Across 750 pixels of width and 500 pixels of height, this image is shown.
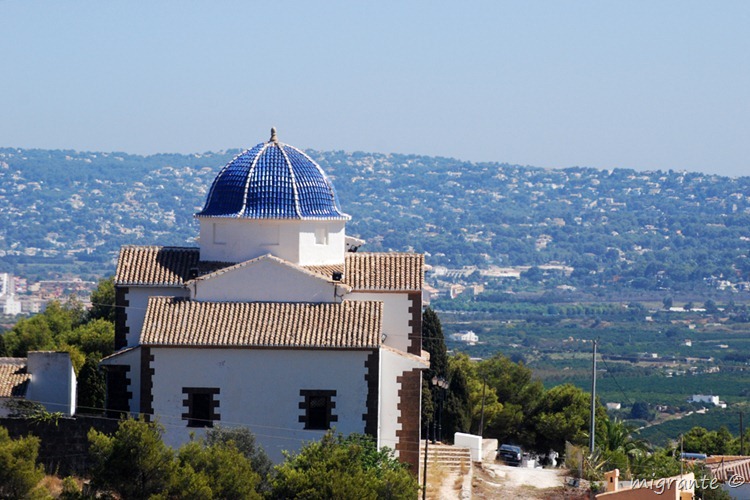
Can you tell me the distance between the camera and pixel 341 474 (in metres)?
29.1

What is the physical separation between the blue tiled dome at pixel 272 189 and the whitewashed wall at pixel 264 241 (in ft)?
0.68

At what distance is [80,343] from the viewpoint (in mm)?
49781

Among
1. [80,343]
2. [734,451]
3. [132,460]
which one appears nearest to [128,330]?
[132,460]

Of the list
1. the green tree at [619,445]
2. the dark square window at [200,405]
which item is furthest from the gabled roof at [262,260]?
the green tree at [619,445]

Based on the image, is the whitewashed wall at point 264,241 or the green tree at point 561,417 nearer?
the whitewashed wall at point 264,241

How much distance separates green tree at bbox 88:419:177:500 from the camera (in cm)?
2867

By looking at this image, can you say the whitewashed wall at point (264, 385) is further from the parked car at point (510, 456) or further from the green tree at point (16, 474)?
the parked car at point (510, 456)

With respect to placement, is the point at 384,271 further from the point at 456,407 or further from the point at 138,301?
the point at 456,407

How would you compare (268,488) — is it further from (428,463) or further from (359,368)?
(428,463)

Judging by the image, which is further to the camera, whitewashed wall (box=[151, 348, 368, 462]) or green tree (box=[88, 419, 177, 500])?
whitewashed wall (box=[151, 348, 368, 462])

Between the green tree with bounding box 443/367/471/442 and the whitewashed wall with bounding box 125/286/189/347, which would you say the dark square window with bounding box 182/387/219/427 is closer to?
the whitewashed wall with bounding box 125/286/189/347

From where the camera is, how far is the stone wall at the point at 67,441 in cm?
3148

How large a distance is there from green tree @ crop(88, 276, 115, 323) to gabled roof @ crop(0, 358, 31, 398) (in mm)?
18360

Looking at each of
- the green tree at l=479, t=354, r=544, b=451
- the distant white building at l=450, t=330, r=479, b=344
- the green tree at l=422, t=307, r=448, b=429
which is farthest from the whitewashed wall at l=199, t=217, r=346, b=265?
the distant white building at l=450, t=330, r=479, b=344
